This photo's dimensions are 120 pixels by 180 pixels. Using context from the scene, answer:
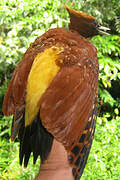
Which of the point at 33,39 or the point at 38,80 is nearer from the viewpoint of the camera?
the point at 38,80

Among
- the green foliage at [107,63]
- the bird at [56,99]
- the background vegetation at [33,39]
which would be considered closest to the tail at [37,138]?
the bird at [56,99]

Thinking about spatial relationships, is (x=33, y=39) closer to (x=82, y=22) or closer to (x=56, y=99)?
(x=82, y=22)

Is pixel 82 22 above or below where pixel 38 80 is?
above

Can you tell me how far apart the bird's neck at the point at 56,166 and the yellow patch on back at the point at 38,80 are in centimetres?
15

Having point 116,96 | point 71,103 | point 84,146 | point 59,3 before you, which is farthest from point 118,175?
point 116,96

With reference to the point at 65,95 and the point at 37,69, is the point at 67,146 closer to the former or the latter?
the point at 65,95

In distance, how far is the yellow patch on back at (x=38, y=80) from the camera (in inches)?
34.2

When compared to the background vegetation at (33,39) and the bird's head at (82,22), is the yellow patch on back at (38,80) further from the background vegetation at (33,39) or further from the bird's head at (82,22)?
the background vegetation at (33,39)

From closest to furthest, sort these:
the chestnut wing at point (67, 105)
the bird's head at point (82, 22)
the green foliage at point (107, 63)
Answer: the chestnut wing at point (67, 105)
the bird's head at point (82, 22)
the green foliage at point (107, 63)

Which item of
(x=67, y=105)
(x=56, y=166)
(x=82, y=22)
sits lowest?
(x=56, y=166)

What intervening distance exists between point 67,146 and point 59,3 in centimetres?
185

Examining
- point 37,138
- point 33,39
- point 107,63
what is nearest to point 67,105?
point 37,138

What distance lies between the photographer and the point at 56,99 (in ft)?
2.75

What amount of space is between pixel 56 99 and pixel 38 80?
0.10 m
